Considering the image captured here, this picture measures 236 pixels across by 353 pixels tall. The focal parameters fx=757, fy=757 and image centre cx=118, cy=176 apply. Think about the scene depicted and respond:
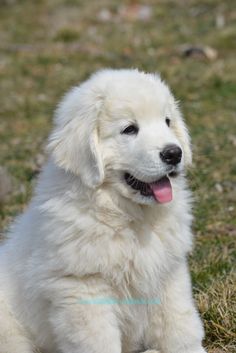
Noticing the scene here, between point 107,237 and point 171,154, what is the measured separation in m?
0.54

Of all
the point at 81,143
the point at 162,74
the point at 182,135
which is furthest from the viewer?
the point at 162,74

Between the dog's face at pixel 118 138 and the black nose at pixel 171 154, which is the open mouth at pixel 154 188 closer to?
the dog's face at pixel 118 138

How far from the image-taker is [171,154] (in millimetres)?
3680

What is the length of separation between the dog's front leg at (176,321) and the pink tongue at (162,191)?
1.43 ft

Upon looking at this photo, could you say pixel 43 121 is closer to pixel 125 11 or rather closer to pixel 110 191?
pixel 110 191

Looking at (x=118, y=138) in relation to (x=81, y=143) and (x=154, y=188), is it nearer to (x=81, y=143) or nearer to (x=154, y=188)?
(x=81, y=143)

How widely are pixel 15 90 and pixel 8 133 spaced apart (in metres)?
2.45

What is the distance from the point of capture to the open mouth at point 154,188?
12.6 feet

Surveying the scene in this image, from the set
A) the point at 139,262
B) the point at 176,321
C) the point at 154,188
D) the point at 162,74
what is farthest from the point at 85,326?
the point at 162,74

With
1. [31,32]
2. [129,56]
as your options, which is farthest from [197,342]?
[31,32]

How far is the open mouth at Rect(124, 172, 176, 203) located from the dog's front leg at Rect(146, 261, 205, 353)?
444 millimetres

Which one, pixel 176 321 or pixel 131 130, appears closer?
pixel 131 130

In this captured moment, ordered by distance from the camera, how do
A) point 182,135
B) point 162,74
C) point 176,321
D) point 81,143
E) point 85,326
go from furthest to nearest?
point 162,74 → point 182,135 → point 176,321 → point 81,143 → point 85,326

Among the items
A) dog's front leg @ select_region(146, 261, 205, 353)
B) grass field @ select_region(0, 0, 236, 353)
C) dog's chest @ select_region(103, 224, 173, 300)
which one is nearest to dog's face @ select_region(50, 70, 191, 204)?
dog's chest @ select_region(103, 224, 173, 300)
